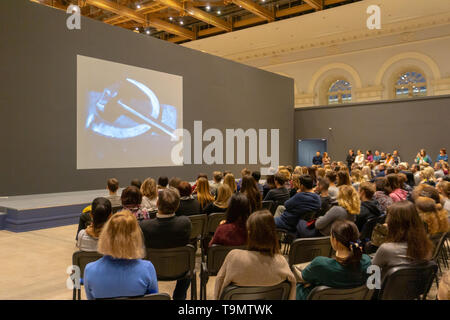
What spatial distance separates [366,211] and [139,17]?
13.7 m

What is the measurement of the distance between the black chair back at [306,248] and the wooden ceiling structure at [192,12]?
11.5 m

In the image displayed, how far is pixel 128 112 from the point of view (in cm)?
957

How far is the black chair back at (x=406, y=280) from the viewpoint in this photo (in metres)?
2.01

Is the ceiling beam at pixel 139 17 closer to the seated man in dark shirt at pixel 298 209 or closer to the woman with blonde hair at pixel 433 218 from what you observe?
the seated man in dark shirt at pixel 298 209

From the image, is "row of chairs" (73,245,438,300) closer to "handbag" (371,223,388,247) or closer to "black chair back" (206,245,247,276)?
"black chair back" (206,245,247,276)

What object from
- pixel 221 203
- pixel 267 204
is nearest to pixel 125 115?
pixel 267 204

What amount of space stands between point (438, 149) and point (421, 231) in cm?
1240

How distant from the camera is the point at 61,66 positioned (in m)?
8.33

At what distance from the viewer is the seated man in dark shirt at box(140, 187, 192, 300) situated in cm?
263

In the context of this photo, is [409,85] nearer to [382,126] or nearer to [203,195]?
[382,126]

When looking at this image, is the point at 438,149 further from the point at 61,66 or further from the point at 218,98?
the point at 61,66

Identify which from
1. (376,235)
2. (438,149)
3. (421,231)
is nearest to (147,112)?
(376,235)

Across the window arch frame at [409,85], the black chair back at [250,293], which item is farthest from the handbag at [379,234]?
the window arch frame at [409,85]
